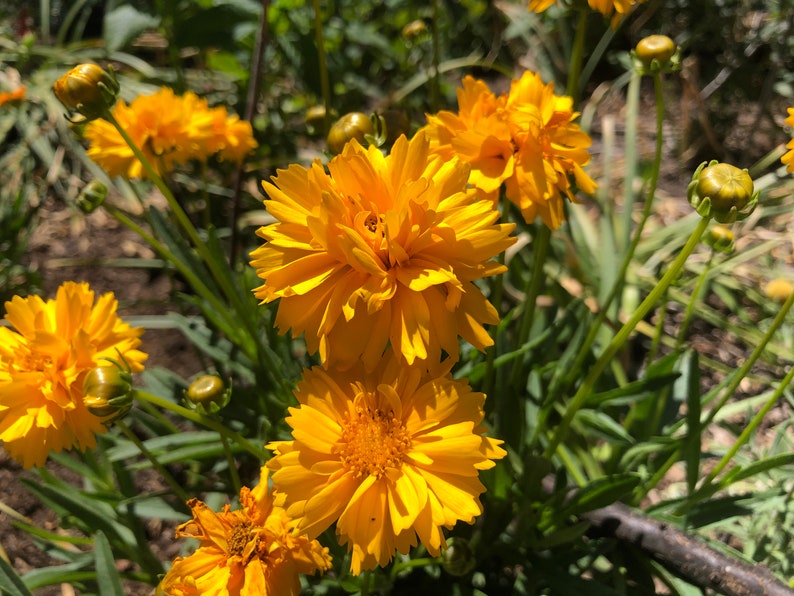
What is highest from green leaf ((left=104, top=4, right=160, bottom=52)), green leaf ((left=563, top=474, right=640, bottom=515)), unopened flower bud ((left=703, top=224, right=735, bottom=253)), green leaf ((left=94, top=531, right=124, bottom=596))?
green leaf ((left=104, top=4, right=160, bottom=52))

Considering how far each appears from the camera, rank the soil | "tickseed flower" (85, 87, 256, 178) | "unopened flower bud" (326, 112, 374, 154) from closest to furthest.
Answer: "unopened flower bud" (326, 112, 374, 154) < "tickseed flower" (85, 87, 256, 178) < the soil

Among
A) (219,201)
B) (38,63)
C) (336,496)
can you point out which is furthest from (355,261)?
(38,63)

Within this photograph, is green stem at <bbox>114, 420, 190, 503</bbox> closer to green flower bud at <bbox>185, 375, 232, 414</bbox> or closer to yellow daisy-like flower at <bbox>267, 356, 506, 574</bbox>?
green flower bud at <bbox>185, 375, 232, 414</bbox>

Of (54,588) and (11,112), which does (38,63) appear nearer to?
(11,112)

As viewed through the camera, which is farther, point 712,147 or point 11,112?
point 11,112

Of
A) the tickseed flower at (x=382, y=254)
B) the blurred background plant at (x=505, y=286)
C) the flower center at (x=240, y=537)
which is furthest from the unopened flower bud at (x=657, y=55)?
the flower center at (x=240, y=537)

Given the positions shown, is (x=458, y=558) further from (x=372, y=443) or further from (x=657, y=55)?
(x=657, y=55)

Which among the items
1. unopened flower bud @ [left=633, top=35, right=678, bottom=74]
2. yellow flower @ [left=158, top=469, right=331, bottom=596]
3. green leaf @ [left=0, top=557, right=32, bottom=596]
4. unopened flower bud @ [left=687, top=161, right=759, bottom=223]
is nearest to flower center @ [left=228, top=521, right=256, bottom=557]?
yellow flower @ [left=158, top=469, right=331, bottom=596]
